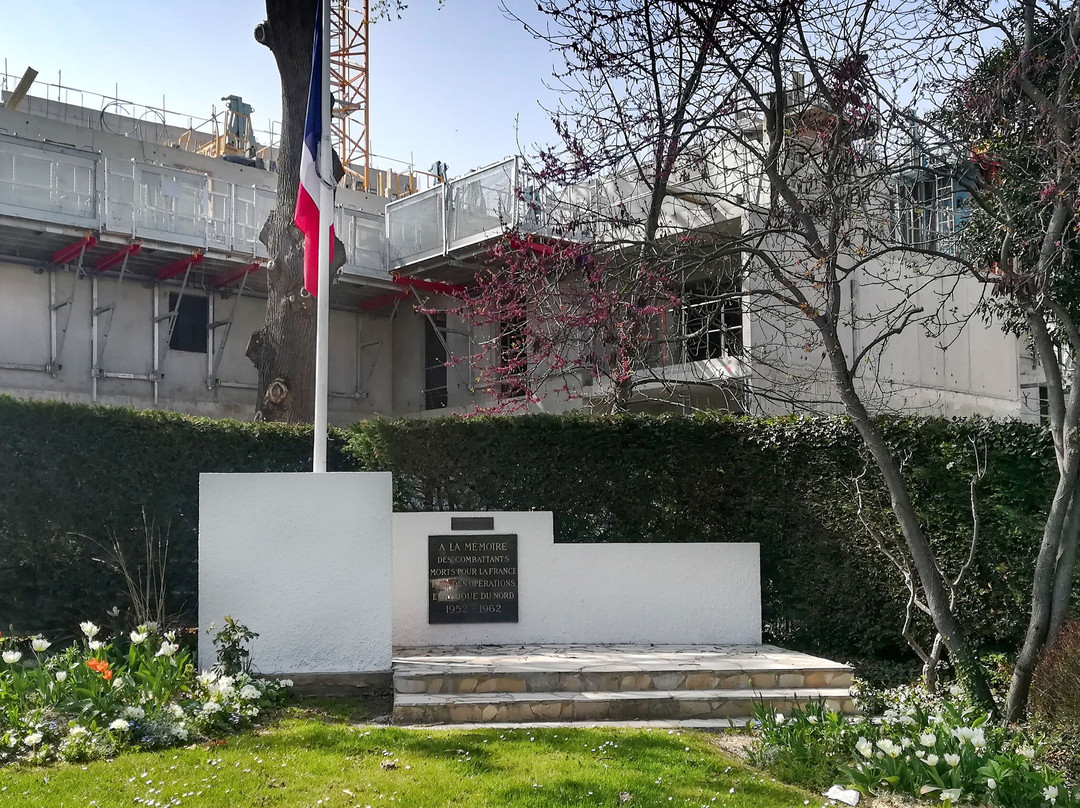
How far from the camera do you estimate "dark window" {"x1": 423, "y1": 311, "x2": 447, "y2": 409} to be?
2281 centimetres

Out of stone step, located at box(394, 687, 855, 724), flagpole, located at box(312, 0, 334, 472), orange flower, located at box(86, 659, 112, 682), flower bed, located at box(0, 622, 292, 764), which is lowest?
stone step, located at box(394, 687, 855, 724)

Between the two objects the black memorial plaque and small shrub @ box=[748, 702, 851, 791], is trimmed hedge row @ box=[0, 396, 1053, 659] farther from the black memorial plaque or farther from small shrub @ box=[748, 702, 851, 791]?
small shrub @ box=[748, 702, 851, 791]

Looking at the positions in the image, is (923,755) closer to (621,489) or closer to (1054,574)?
(1054,574)

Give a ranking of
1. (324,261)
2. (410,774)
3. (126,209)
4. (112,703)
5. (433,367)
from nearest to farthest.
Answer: (410,774)
(112,703)
(324,261)
(126,209)
(433,367)

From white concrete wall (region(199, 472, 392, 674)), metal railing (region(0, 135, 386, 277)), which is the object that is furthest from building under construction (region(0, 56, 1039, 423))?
white concrete wall (region(199, 472, 392, 674))

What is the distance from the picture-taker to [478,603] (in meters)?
10.2

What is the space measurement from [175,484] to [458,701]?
13.5ft

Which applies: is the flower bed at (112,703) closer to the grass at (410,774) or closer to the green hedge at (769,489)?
the grass at (410,774)

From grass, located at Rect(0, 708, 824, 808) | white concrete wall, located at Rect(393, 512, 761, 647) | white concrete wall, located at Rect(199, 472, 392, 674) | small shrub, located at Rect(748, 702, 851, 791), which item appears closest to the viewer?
grass, located at Rect(0, 708, 824, 808)

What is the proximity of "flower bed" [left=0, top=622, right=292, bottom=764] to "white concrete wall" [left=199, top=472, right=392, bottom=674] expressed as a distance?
2.08 feet

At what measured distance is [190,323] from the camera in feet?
69.3

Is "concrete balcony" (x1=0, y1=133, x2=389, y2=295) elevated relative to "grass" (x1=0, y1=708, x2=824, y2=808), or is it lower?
elevated

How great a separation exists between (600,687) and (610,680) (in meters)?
0.10

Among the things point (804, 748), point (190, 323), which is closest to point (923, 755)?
point (804, 748)
